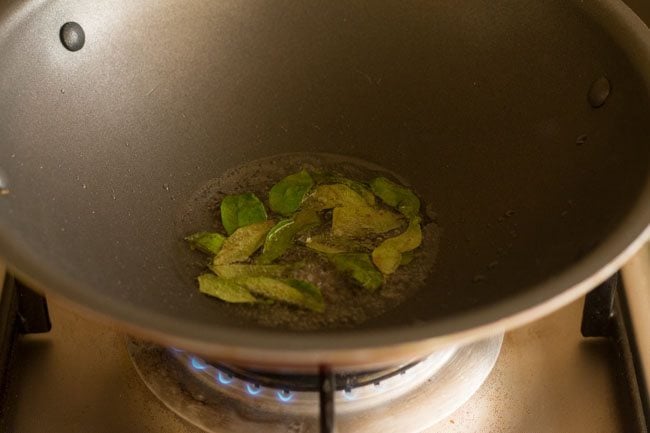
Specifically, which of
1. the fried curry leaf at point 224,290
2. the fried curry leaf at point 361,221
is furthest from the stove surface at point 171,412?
the fried curry leaf at point 361,221

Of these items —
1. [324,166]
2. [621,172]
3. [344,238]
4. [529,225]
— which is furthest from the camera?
[324,166]

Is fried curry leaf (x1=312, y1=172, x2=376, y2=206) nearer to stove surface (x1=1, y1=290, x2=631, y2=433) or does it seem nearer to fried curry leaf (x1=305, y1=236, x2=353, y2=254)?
fried curry leaf (x1=305, y1=236, x2=353, y2=254)

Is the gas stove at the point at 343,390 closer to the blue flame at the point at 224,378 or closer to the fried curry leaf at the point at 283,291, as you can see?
the blue flame at the point at 224,378

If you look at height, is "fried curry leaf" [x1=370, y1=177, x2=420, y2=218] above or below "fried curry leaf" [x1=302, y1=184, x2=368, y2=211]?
above

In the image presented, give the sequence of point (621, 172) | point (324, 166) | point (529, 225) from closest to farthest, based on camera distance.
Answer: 1. point (621, 172)
2. point (529, 225)
3. point (324, 166)

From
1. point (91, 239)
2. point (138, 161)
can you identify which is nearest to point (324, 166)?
point (138, 161)

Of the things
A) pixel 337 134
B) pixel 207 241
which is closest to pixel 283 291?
pixel 207 241

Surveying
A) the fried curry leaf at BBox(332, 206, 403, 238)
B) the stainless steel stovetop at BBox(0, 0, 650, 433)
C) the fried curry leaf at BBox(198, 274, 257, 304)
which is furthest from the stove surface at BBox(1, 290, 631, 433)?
the fried curry leaf at BBox(332, 206, 403, 238)

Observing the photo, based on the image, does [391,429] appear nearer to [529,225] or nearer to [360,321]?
[360,321]
